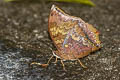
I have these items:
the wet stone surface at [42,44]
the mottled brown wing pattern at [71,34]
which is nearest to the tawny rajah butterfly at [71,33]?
the mottled brown wing pattern at [71,34]

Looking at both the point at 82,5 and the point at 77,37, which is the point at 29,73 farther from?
the point at 82,5

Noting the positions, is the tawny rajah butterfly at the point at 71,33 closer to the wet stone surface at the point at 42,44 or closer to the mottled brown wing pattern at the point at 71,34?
the mottled brown wing pattern at the point at 71,34

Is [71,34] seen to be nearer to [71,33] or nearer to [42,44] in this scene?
[71,33]

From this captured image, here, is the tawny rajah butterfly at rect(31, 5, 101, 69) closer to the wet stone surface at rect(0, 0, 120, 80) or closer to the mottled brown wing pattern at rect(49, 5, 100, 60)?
the mottled brown wing pattern at rect(49, 5, 100, 60)

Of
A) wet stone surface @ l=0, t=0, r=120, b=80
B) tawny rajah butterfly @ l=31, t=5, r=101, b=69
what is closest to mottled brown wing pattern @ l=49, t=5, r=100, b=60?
tawny rajah butterfly @ l=31, t=5, r=101, b=69
